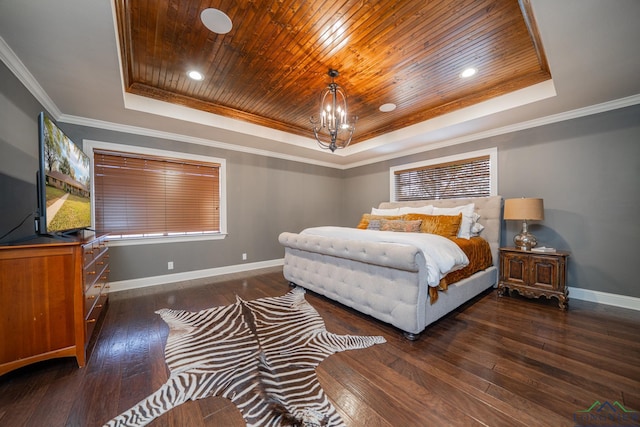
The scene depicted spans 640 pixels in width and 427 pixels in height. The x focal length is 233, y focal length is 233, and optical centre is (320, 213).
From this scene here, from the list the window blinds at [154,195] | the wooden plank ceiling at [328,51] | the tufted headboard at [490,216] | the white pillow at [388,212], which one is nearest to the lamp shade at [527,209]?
the tufted headboard at [490,216]

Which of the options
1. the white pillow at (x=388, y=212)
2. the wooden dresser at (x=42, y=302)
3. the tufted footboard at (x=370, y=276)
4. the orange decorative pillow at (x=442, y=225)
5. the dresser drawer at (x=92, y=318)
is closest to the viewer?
the wooden dresser at (x=42, y=302)

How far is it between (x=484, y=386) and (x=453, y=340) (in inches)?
21.9

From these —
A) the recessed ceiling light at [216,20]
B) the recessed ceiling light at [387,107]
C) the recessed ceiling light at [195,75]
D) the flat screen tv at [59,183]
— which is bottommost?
the flat screen tv at [59,183]

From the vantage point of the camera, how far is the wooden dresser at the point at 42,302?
1.50 m

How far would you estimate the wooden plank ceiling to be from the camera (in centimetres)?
185

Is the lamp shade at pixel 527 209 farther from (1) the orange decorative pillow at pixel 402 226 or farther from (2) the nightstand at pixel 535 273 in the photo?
(1) the orange decorative pillow at pixel 402 226

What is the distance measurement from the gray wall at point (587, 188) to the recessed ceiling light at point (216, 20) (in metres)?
3.96

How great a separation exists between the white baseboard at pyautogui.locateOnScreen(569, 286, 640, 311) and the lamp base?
74 cm

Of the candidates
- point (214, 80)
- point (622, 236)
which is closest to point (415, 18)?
point (214, 80)

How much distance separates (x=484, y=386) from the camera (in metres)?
1.46

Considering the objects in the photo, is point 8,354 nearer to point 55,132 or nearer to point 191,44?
point 55,132

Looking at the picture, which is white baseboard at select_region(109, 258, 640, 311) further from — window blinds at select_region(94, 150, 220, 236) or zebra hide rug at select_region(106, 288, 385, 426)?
zebra hide rug at select_region(106, 288, 385, 426)

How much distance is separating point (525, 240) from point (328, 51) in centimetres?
332

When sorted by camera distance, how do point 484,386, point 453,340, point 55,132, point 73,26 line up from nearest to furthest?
point 484,386, point 73,26, point 55,132, point 453,340
